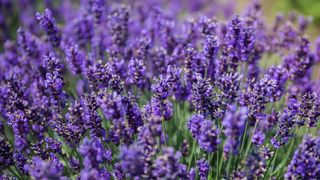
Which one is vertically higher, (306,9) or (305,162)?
(306,9)

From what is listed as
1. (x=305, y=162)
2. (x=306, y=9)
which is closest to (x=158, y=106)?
(x=305, y=162)

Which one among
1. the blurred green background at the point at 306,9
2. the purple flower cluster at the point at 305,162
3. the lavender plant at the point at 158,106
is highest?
the blurred green background at the point at 306,9

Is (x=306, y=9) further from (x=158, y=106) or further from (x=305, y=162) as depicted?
(x=305, y=162)

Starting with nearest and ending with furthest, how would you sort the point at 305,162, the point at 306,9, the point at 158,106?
the point at 305,162, the point at 158,106, the point at 306,9

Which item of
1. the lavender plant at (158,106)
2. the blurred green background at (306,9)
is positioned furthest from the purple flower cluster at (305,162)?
the blurred green background at (306,9)

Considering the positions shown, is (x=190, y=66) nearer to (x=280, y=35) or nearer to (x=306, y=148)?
(x=306, y=148)

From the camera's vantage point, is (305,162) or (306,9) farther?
(306,9)

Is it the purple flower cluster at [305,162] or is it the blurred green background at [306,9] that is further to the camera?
the blurred green background at [306,9]

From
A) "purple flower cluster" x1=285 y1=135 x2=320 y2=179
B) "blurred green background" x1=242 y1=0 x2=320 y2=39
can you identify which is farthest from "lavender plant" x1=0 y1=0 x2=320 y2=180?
"blurred green background" x1=242 y1=0 x2=320 y2=39

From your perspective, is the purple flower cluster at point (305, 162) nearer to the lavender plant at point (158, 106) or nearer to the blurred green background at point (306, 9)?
the lavender plant at point (158, 106)

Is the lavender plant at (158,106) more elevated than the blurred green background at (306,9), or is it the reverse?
the blurred green background at (306,9)
